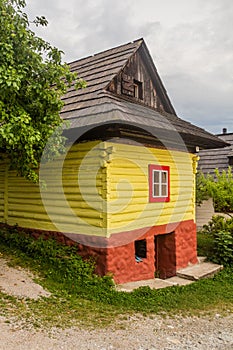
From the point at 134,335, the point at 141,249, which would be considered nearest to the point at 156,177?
the point at 141,249

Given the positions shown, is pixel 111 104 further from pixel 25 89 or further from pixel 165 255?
pixel 165 255

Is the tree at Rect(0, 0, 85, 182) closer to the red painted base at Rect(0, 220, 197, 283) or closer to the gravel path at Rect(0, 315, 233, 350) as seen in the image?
the red painted base at Rect(0, 220, 197, 283)

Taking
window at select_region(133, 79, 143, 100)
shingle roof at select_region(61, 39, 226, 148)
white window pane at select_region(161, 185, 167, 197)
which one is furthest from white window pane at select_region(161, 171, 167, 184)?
window at select_region(133, 79, 143, 100)

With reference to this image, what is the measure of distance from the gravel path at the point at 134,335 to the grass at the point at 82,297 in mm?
238

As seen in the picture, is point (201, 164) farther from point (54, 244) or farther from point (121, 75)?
point (54, 244)

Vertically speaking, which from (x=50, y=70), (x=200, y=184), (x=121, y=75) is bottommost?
(x=200, y=184)

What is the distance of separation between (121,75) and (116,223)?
12.5 feet

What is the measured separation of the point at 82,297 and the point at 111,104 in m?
3.97

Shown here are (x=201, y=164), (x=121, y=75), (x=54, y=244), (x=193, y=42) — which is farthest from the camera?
(x=201, y=164)

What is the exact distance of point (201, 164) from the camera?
1730 cm

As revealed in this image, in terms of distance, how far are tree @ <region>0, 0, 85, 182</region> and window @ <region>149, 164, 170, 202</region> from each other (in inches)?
104

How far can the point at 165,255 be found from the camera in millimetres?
9281

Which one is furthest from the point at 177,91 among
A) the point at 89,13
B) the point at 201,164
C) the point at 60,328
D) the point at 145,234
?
the point at 60,328

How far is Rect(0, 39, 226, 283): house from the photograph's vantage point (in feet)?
23.1
